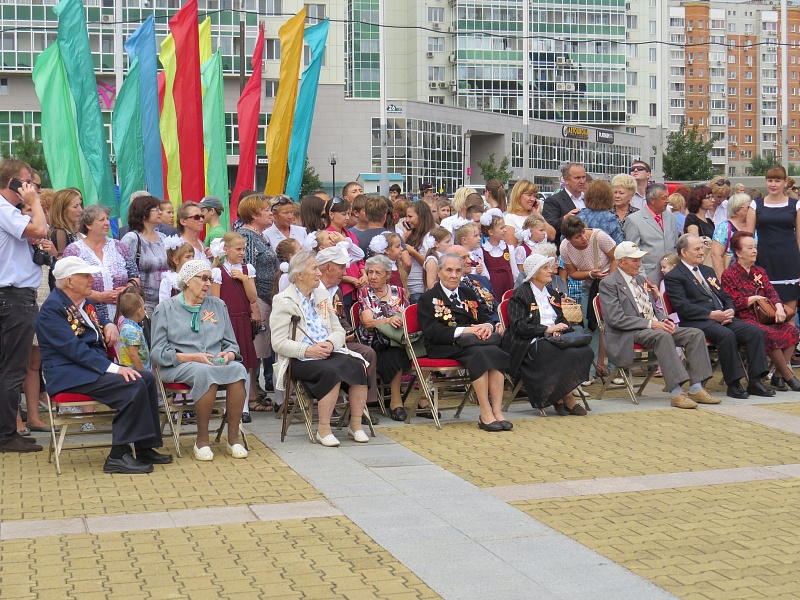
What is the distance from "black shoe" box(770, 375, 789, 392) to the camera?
41.0ft

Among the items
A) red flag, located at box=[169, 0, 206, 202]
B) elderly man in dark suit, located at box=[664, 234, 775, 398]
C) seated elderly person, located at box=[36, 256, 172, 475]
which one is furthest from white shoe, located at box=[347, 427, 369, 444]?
red flag, located at box=[169, 0, 206, 202]

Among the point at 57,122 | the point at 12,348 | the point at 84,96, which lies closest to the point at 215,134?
the point at 84,96

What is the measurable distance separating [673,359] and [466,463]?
11.7 feet

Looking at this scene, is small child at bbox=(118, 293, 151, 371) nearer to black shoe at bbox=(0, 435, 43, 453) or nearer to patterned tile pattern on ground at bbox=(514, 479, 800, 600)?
black shoe at bbox=(0, 435, 43, 453)

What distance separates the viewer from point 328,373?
373 inches

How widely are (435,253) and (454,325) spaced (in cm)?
132

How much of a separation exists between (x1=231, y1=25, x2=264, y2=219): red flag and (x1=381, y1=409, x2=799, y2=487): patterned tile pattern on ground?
261 inches

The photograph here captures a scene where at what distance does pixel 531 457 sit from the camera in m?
9.02

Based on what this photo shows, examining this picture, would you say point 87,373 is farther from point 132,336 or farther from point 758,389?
point 758,389

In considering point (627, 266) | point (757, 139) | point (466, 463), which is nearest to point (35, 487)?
point (466, 463)

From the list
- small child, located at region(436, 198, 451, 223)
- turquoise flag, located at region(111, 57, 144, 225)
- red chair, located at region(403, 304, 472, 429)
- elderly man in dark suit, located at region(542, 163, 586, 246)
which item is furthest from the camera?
turquoise flag, located at region(111, 57, 144, 225)

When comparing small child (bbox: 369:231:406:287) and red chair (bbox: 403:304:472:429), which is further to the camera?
small child (bbox: 369:231:406:287)

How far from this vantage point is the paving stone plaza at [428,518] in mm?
5836

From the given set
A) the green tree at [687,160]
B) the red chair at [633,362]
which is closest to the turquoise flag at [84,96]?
the red chair at [633,362]
